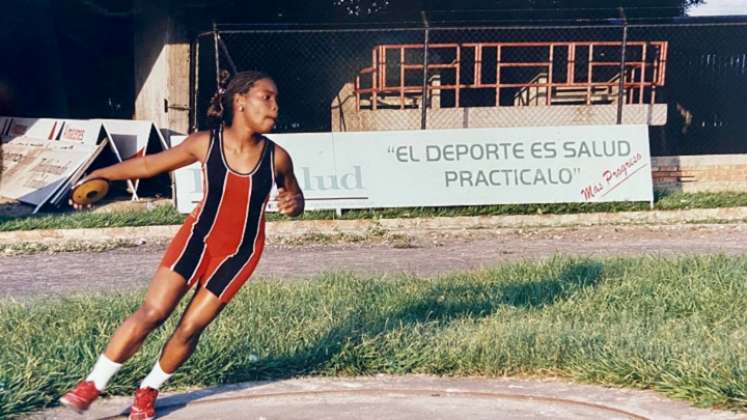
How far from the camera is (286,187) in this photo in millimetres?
6020

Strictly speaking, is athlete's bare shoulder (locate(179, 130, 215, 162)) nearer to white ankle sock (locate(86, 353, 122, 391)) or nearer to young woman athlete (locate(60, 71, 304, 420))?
young woman athlete (locate(60, 71, 304, 420))

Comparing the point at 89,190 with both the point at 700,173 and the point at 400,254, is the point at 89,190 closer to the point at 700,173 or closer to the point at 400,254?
the point at 400,254

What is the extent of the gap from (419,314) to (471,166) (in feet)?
23.9

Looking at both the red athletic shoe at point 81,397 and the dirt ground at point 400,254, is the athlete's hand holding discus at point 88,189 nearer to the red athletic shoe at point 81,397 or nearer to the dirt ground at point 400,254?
the red athletic shoe at point 81,397

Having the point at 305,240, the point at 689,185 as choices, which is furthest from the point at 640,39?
the point at 305,240

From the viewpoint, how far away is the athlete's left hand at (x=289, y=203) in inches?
235

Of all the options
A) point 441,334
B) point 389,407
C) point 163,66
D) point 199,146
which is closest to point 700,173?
point 163,66

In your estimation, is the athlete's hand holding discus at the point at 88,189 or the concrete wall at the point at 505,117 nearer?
the athlete's hand holding discus at the point at 88,189

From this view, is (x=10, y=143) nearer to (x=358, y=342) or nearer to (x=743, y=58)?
(x=358, y=342)

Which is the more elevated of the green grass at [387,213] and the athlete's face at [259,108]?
A: the athlete's face at [259,108]

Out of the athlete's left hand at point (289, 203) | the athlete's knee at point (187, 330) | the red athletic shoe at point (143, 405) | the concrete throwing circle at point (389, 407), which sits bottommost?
the concrete throwing circle at point (389, 407)

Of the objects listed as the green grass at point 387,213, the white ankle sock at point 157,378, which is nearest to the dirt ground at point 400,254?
the green grass at point 387,213

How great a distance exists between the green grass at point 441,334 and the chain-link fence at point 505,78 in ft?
24.6

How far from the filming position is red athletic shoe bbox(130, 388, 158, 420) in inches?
231
